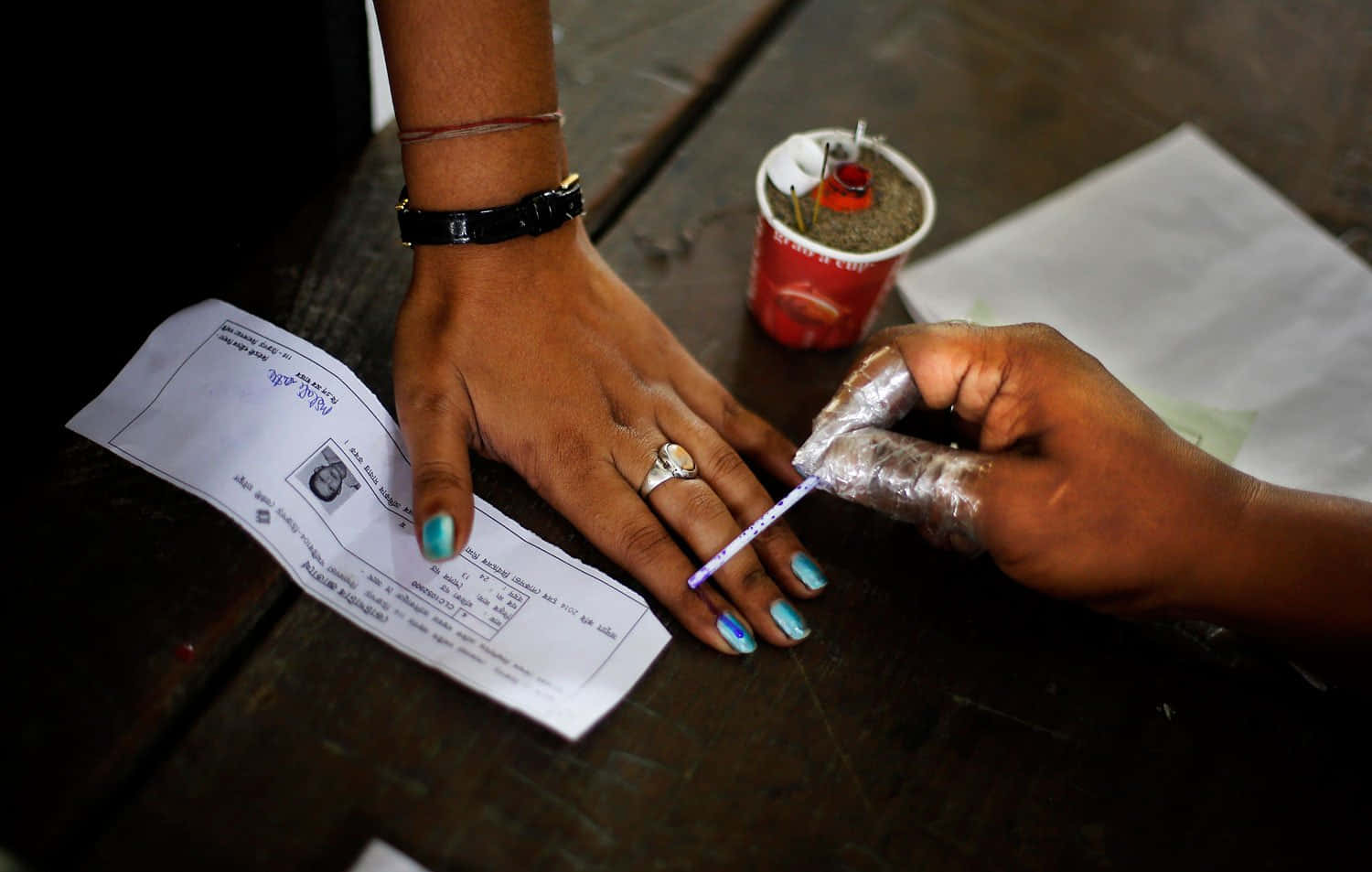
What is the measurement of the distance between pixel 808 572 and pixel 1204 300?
62 cm

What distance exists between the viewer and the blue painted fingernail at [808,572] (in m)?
0.70

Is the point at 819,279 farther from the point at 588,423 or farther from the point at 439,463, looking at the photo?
the point at 439,463

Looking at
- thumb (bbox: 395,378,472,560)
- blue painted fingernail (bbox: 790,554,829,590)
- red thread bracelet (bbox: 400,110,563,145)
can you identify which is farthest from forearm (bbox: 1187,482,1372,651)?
red thread bracelet (bbox: 400,110,563,145)

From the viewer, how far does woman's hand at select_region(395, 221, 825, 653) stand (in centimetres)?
68

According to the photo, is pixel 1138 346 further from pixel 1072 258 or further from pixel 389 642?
pixel 389 642

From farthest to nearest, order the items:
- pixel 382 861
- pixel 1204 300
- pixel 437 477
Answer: pixel 1204 300, pixel 437 477, pixel 382 861

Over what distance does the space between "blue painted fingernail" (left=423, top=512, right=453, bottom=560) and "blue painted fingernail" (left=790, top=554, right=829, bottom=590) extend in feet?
0.88

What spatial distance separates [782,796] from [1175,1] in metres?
1.34

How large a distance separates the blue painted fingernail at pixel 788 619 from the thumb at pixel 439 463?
0.79ft

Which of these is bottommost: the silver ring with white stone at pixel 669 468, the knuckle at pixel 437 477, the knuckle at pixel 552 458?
the silver ring with white stone at pixel 669 468

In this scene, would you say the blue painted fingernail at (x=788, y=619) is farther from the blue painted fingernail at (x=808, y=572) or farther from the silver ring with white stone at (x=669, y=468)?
the silver ring with white stone at (x=669, y=468)

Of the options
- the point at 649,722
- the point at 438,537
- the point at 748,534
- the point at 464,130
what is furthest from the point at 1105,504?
the point at 464,130

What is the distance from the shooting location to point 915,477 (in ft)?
2.17
